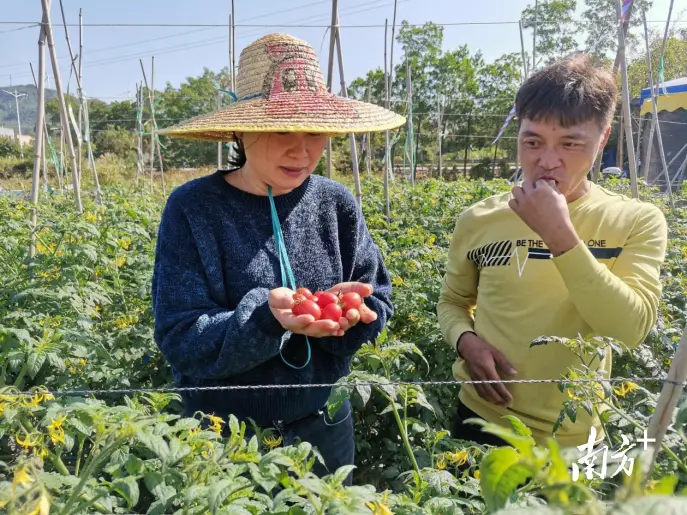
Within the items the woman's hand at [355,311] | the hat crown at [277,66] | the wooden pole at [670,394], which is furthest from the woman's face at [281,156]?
the wooden pole at [670,394]

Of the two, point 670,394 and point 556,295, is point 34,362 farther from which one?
point 670,394

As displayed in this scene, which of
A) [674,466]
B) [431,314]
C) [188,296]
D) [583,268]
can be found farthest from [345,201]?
[431,314]

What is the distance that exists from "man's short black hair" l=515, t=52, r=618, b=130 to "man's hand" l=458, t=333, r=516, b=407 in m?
0.60

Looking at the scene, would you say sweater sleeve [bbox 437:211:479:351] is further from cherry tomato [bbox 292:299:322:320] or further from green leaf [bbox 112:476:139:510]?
green leaf [bbox 112:476:139:510]

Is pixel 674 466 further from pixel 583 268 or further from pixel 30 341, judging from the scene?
pixel 30 341

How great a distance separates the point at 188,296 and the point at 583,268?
88cm

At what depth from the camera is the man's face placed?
4.65 feet

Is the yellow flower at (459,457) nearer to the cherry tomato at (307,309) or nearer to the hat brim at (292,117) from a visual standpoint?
the cherry tomato at (307,309)

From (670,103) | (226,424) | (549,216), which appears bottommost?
(226,424)

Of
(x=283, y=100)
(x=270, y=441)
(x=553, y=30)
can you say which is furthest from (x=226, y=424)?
(x=553, y=30)

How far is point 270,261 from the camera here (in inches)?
56.8

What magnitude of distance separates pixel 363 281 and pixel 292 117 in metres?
0.47

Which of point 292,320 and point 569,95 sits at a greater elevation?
point 569,95

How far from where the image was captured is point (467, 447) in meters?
1.35
